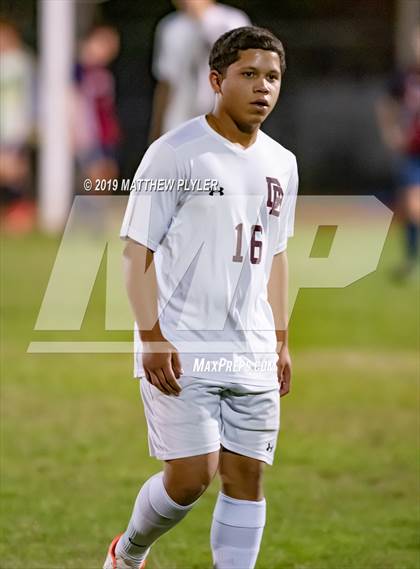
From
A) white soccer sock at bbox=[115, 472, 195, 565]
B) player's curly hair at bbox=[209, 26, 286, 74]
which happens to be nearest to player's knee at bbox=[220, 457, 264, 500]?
white soccer sock at bbox=[115, 472, 195, 565]

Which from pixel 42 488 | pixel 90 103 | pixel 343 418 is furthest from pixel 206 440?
pixel 90 103

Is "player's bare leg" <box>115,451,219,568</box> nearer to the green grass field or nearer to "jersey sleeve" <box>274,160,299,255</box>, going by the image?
the green grass field

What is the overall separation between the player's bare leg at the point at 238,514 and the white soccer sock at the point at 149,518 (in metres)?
0.11

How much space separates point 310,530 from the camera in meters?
4.72

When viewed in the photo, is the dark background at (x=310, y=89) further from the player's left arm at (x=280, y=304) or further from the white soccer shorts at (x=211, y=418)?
the white soccer shorts at (x=211, y=418)

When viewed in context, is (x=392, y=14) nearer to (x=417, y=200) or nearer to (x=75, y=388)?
→ (x=417, y=200)

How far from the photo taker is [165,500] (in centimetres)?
368

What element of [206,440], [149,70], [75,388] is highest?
[206,440]

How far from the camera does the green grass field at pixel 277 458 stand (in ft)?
14.7

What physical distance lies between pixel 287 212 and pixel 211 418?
2.11 ft

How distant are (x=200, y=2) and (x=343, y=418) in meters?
4.20

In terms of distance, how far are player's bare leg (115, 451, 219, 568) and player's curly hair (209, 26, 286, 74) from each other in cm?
107

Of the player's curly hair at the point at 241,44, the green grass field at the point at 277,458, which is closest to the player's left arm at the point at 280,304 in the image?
the player's curly hair at the point at 241,44

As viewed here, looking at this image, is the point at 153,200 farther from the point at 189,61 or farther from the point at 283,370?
the point at 189,61
